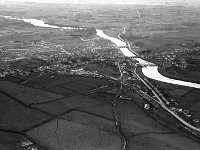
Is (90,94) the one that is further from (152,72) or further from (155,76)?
(152,72)

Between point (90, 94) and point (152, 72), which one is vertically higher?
point (90, 94)

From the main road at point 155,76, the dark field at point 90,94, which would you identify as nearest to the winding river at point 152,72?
the main road at point 155,76

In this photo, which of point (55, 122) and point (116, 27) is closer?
point (55, 122)

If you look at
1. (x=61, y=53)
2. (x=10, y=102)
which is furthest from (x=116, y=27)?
(x=10, y=102)

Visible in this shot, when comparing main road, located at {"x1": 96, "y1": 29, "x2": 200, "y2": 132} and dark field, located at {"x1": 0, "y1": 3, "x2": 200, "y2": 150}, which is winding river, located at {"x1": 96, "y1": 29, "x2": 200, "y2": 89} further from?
dark field, located at {"x1": 0, "y1": 3, "x2": 200, "y2": 150}

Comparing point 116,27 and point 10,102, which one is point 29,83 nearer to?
point 10,102

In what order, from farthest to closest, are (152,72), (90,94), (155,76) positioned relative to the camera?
(152,72) < (155,76) < (90,94)

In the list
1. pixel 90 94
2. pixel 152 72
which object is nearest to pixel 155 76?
pixel 152 72

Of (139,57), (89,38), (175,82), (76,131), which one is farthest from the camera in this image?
(89,38)

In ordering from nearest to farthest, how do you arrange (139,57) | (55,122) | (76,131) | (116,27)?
(76,131)
(55,122)
(139,57)
(116,27)

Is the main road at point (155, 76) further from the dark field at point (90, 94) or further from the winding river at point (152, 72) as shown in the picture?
the dark field at point (90, 94)
